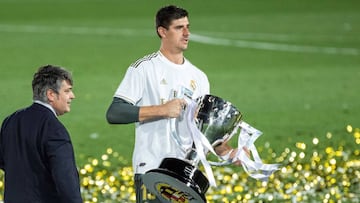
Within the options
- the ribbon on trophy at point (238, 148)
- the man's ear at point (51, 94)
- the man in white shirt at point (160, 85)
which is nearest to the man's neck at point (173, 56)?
the man in white shirt at point (160, 85)

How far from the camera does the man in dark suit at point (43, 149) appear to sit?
748 cm

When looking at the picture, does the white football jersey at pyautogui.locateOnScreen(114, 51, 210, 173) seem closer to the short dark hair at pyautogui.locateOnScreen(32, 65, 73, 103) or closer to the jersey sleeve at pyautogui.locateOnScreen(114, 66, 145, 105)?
the jersey sleeve at pyautogui.locateOnScreen(114, 66, 145, 105)

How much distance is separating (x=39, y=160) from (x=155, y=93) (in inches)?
58.9

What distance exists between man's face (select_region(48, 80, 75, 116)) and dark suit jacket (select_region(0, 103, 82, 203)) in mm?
78

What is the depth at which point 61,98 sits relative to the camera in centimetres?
768

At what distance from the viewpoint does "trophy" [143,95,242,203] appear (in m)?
7.70

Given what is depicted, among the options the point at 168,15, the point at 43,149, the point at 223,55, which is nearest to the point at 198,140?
the point at 43,149

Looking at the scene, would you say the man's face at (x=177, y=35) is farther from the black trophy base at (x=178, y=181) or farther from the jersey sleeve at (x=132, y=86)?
the black trophy base at (x=178, y=181)

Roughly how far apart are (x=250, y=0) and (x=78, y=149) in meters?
21.4

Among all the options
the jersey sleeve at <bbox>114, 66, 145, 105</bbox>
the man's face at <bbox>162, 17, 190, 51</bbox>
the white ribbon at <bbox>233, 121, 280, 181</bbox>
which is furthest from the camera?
the man's face at <bbox>162, 17, 190, 51</bbox>

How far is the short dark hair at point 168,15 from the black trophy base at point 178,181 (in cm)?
142

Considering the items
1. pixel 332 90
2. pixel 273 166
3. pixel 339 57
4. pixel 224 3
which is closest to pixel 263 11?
pixel 224 3

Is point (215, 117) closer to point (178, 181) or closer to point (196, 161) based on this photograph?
point (196, 161)

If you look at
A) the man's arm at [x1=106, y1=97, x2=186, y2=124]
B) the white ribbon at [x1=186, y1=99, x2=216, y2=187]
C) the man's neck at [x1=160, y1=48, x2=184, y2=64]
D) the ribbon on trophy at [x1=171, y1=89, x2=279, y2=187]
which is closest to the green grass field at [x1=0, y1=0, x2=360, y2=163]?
the man's neck at [x1=160, y1=48, x2=184, y2=64]
